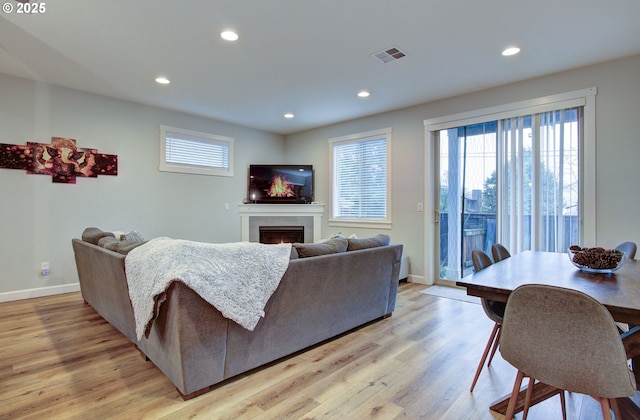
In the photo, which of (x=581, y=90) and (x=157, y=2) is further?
(x=581, y=90)

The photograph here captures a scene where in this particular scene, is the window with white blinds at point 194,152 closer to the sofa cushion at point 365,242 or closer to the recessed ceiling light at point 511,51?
the sofa cushion at point 365,242

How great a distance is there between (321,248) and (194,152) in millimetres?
3621

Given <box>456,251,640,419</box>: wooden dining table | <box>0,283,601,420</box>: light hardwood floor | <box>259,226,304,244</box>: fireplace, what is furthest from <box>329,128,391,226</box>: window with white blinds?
<box>456,251,640,419</box>: wooden dining table

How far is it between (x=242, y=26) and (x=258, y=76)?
3.33 feet

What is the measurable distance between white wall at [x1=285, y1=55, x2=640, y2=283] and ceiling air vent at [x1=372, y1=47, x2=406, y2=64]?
1115mm

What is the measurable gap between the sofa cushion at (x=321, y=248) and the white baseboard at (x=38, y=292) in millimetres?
3508

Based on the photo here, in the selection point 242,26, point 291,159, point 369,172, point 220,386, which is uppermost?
point 242,26

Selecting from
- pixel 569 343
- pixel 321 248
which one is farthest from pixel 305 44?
pixel 569 343

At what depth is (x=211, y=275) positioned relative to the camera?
1846mm

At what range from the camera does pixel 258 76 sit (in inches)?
144

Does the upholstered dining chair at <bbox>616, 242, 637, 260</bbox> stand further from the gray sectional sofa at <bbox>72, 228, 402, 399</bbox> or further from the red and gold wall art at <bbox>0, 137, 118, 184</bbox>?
the red and gold wall art at <bbox>0, 137, 118, 184</bbox>

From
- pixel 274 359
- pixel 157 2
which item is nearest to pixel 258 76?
pixel 157 2

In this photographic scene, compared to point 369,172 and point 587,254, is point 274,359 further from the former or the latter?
point 369,172

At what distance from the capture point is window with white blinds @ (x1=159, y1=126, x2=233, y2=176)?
4906 mm
